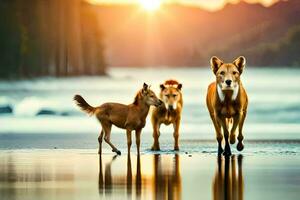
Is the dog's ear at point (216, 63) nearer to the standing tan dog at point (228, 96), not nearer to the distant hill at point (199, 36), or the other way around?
the standing tan dog at point (228, 96)

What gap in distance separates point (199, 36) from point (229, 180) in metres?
29.7

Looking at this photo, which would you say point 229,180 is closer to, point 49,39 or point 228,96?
point 228,96

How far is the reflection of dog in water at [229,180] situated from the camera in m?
14.2

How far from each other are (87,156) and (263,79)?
79.2ft

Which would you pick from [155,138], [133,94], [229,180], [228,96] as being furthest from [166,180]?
[133,94]

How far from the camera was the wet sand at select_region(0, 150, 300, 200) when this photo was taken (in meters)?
14.5

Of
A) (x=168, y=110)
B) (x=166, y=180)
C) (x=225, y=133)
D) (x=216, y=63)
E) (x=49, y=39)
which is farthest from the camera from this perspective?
(x=49, y=39)

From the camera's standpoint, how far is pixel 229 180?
15898 mm

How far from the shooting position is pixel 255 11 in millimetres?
47406

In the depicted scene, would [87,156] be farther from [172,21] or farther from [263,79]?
[172,21]

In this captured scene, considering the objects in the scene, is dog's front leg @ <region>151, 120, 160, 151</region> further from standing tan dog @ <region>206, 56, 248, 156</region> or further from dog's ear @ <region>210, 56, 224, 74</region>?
dog's ear @ <region>210, 56, 224, 74</region>

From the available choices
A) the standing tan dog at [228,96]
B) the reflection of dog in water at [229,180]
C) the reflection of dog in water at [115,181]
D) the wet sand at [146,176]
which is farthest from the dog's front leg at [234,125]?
the reflection of dog in water at [115,181]

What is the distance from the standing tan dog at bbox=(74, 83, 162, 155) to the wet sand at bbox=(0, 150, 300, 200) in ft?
1.43

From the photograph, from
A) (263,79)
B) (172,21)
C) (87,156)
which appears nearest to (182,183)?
(87,156)
